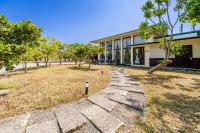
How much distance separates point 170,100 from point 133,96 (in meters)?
1.47

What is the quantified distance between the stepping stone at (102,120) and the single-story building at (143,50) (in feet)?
49.1

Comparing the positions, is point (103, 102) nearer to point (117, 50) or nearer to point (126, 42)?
point (126, 42)

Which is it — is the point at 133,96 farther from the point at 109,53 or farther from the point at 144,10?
the point at 109,53

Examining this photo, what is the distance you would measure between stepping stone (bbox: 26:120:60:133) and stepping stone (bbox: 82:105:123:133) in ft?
3.14

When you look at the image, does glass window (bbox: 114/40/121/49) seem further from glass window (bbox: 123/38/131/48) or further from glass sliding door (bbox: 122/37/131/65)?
glass window (bbox: 123/38/131/48)

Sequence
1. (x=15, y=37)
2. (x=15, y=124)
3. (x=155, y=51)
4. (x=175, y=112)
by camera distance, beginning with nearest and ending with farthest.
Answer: (x=15, y=124)
(x=175, y=112)
(x=15, y=37)
(x=155, y=51)

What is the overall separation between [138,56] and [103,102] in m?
20.1

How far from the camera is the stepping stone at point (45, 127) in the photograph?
389 centimetres

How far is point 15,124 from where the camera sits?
426 centimetres

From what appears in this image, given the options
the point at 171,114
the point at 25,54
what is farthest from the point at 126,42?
the point at 171,114

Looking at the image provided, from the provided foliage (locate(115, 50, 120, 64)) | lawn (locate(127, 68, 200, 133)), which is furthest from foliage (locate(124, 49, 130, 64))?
lawn (locate(127, 68, 200, 133))

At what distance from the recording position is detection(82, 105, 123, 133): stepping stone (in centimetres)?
A: 405

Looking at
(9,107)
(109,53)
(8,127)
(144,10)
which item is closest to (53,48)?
(109,53)

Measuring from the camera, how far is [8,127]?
4.11 metres
